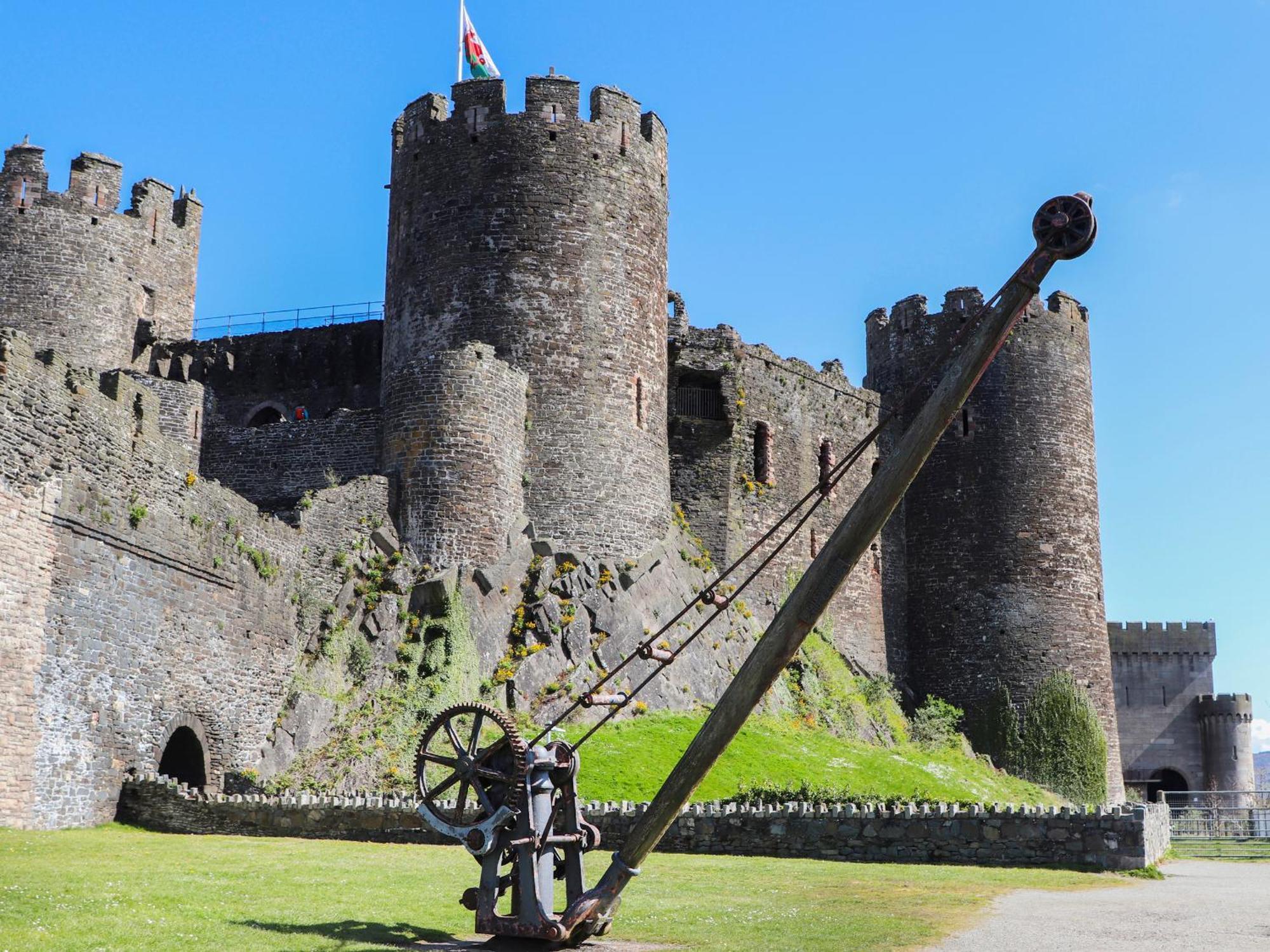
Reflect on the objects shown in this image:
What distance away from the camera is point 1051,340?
1636 inches

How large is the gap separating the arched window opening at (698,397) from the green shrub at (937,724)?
9.84 m

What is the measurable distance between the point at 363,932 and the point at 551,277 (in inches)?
799

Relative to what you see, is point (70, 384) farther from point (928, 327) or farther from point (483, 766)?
point (928, 327)

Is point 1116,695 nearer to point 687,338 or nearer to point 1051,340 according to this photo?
point 1051,340

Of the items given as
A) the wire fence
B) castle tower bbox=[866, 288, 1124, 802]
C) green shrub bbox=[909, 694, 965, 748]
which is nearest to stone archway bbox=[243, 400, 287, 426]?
castle tower bbox=[866, 288, 1124, 802]

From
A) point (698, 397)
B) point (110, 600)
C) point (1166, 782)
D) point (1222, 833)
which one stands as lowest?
point (1222, 833)

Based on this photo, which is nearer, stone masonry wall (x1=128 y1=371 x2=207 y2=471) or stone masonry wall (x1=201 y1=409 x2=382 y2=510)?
stone masonry wall (x1=201 y1=409 x2=382 y2=510)

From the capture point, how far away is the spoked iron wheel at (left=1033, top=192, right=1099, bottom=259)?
10992mm

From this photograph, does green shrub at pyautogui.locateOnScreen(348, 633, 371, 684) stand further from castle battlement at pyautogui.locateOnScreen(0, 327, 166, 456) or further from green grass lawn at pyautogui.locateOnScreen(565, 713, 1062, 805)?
castle battlement at pyautogui.locateOnScreen(0, 327, 166, 456)

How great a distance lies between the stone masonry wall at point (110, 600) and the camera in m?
19.2

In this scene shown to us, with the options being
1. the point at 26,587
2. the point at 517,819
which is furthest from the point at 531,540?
the point at 517,819

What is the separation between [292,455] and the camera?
97.8 ft

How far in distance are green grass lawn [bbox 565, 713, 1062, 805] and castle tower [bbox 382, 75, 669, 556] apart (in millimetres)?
4509

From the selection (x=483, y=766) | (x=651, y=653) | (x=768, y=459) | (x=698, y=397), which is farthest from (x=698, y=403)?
(x=651, y=653)
